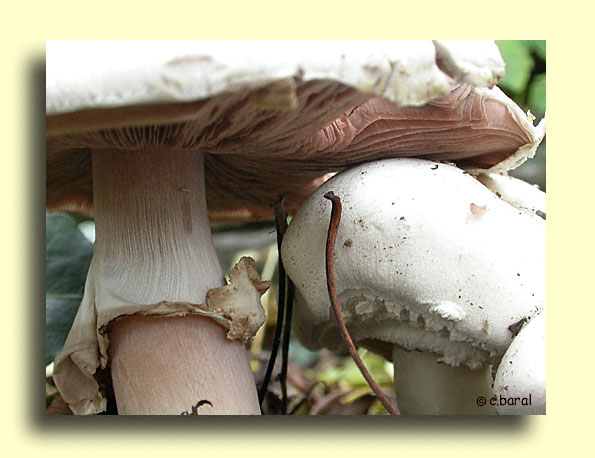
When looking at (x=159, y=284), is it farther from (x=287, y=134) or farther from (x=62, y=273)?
(x=62, y=273)

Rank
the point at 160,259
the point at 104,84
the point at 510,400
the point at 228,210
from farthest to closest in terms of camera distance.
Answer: the point at 228,210 → the point at 160,259 → the point at 510,400 → the point at 104,84

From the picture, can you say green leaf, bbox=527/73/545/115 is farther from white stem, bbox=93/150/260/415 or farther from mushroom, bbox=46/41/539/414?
white stem, bbox=93/150/260/415

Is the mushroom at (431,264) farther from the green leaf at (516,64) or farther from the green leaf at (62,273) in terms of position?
the green leaf at (62,273)

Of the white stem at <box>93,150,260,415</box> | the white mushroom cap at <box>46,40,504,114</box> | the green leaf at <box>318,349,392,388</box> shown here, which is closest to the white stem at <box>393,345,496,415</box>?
the white stem at <box>93,150,260,415</box>

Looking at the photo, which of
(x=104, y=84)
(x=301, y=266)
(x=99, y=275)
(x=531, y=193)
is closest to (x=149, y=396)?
(x=99, y=275)

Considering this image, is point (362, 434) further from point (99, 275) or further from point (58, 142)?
point (58, 142)
